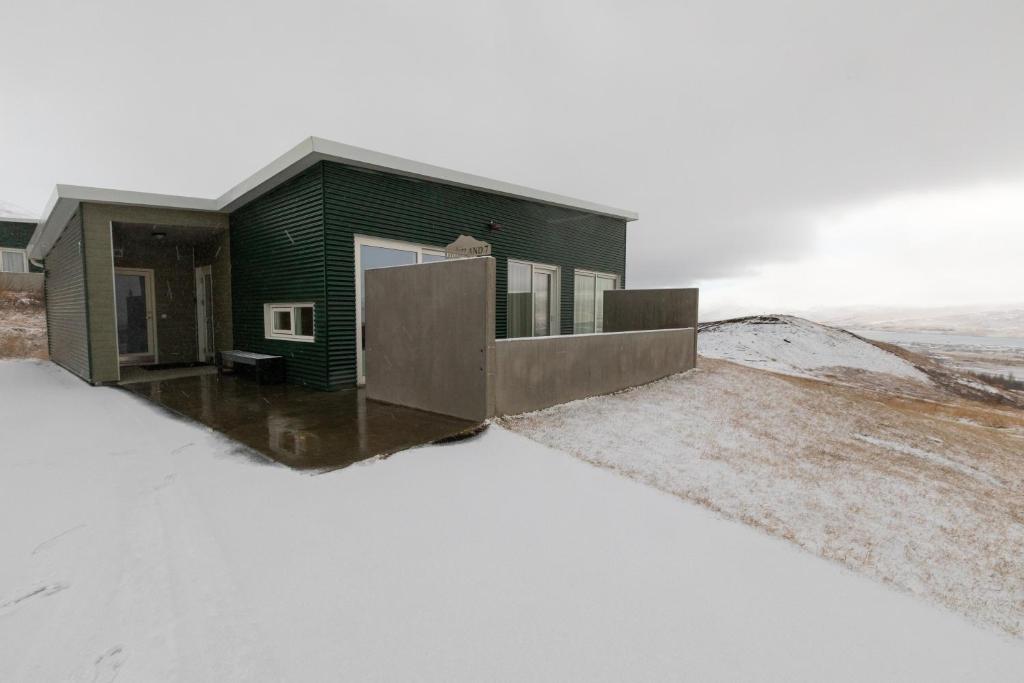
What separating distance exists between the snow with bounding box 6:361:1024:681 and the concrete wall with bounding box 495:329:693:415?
178 centimetres

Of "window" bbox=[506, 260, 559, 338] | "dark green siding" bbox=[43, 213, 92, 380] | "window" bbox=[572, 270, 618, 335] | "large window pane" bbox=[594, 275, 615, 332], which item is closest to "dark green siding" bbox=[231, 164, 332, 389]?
"dark green siding" bbox=[43, 213, 92, 380]

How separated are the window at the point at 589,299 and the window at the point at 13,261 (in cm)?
2144

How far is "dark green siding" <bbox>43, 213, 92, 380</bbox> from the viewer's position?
7426 millimetres

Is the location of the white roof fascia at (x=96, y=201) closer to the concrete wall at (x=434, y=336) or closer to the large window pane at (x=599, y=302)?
the concrete wall at (x=434, y=336)

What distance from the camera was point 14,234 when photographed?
1652cm

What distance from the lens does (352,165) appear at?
20.6 ft

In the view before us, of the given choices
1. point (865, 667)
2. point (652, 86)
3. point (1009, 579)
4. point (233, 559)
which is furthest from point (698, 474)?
point (652, 86)

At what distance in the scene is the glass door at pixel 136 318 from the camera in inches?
382

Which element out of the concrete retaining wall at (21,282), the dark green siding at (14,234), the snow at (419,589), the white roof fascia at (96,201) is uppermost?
the dark green siding at (14,234)

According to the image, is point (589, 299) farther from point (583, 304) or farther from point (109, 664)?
point (109, 664)

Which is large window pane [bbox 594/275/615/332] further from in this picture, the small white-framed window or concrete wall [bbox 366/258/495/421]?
the small white-framed window

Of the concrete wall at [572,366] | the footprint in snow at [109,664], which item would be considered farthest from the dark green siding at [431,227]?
the footprint in snow at [109,664]

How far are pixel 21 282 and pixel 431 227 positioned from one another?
2015 cm

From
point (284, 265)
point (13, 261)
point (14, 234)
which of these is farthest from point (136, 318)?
point (14, 234)
